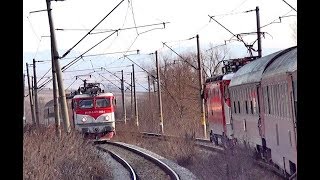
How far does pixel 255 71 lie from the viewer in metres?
15.1

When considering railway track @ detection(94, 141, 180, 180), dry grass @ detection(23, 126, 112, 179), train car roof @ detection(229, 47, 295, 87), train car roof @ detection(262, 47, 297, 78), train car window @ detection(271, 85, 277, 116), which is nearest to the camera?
train car roof @ detection(262, 47, 297, 78)

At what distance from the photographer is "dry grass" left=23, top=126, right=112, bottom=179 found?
12.4 metres

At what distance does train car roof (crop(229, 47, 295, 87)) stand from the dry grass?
17.3ft

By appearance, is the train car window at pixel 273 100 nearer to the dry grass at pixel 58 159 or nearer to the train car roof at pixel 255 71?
the train car roof at pixel 255 71

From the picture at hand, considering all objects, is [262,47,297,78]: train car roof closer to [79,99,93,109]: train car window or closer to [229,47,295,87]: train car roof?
[229,47,295,87]: train car roof

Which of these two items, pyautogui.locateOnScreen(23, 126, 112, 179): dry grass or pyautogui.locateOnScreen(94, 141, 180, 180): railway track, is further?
pyautogui.locateOnScreen(94, 141, 180, 180): railway track

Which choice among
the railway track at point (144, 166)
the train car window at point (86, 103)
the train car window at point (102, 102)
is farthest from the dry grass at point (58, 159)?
the train car window at point (102, 102)

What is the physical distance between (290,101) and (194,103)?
38.9 meters

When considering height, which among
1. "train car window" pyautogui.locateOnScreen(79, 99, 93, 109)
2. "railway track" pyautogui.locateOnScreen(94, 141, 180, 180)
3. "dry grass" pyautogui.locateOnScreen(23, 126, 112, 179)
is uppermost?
"train car window" pyautogui.locateOnScreen(79, 99, 93, 109)

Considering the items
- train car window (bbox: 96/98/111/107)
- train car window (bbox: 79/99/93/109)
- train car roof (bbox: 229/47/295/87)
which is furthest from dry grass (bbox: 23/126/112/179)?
train car window (bbox: 96/98/111/107)

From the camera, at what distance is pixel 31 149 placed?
13.5 m

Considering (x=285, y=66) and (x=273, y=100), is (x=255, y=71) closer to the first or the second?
(x=273, y=100)
